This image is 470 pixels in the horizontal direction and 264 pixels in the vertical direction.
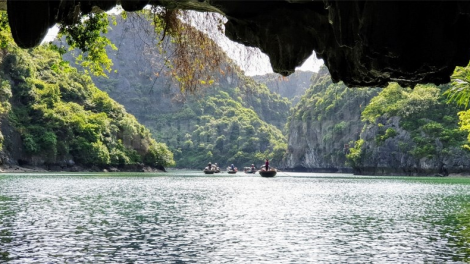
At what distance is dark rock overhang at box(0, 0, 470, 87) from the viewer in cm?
636

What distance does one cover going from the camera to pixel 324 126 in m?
152

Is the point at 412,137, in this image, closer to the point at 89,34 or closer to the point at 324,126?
the point at 324,126

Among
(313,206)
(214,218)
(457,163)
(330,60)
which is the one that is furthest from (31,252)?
(457,163)

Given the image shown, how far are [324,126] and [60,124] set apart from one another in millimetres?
81786

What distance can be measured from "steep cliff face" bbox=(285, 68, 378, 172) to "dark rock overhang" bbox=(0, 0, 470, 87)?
118m

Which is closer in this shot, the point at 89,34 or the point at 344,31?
the point at 344,31

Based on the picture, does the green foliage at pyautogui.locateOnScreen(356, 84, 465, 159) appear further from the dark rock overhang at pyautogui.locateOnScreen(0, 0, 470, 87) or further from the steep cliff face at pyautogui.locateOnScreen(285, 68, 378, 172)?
the dark rock overhang at pyautogui.locateOnScreen(0, 0, 470, 87)

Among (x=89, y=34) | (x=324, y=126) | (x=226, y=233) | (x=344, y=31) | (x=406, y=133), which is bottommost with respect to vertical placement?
(x=226, y=233)

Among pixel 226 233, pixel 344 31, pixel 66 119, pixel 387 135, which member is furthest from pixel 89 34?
pixel 387 135

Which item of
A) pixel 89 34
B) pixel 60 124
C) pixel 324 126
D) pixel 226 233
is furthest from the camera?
pixel 324 126

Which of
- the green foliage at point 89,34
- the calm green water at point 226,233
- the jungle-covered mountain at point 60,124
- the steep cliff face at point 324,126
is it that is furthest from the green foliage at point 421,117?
the green foliage at point 89,34

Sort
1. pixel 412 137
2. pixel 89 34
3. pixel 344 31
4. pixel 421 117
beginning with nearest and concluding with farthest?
pixel 344 31 → pixel 89 34 → pixel 412 137 → pixel 421 117

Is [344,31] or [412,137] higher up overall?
[412,137]

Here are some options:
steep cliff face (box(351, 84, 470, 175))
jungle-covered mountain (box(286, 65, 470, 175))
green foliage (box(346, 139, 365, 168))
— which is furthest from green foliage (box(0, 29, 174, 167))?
steep cliff face (box(351, 84, 470, 175))
